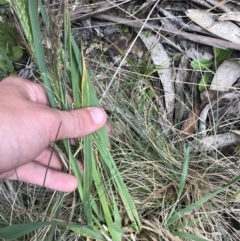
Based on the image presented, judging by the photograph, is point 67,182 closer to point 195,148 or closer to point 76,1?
point 195,148

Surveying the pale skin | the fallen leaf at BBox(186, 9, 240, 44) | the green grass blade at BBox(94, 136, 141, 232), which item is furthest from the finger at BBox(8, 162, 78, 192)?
the fallen leaf at BBox(186, 9, 240, 44)

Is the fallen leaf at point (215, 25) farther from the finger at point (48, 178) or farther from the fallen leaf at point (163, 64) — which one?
the finger at point (48, 178)

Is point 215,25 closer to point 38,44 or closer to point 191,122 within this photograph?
point 191,122

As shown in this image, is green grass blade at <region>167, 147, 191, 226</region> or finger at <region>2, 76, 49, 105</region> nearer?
green grass blade at <region>167, 147, 191, 226</region>

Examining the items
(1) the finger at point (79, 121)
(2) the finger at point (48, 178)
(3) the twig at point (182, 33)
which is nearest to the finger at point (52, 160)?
(2) the finger at point (48, 178)

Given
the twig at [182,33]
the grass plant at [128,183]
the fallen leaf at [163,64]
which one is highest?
the twig at [182,33]

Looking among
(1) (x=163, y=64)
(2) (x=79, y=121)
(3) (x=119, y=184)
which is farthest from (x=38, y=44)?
(1) (x=163, y=64)

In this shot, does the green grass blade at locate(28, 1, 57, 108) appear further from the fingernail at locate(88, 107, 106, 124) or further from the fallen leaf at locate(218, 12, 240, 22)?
the fallen leaf at locate(218, 12, 240, 22)
